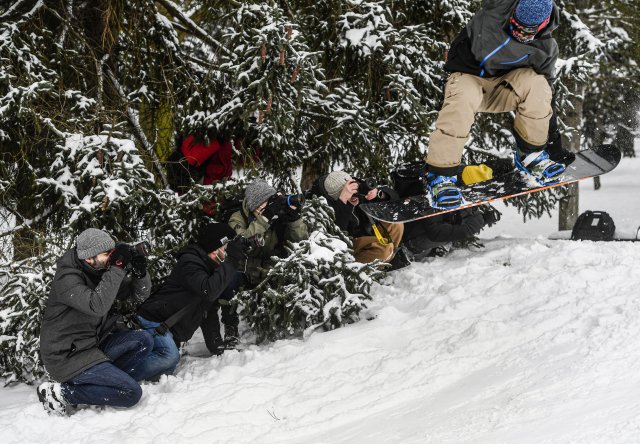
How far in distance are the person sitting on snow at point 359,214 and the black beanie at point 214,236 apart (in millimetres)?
1160

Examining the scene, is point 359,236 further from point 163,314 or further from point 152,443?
point 152,443

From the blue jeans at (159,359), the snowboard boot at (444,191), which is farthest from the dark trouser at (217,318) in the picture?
the snowboard boot at (444,191)

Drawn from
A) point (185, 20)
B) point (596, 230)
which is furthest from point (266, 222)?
point (596, 230)

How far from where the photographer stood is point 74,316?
466 cm

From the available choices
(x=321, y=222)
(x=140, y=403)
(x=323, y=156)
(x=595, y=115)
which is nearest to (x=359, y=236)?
(x=321, y=222)

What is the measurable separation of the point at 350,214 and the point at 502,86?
1787 millimetres

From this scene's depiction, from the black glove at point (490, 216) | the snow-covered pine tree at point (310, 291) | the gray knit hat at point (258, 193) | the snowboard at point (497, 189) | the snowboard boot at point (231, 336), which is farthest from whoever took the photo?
the black glove at point (490, 216)

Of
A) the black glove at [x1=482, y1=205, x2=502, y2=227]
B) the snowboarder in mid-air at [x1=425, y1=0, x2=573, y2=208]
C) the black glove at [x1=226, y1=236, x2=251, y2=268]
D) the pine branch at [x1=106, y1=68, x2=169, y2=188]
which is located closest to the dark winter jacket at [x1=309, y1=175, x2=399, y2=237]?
the snowboarder in mid-air at [x1=425, y1=0, x2=573, y2=208]

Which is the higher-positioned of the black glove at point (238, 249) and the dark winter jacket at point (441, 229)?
the black glove at point (238, 249)

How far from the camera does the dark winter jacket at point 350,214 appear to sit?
20.4 feet

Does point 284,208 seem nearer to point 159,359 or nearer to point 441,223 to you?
point 159,359

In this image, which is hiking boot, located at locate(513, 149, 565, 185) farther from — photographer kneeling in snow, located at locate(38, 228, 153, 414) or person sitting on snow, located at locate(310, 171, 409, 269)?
photographer kneeling in snow, located at locate(38, 228, 153, 414)

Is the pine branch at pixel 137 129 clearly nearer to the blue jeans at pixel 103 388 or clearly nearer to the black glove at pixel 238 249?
the black glove at pixel 238 249

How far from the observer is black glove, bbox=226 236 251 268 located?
201 inches
